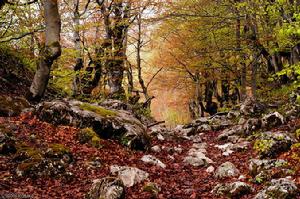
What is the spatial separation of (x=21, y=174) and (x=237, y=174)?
17.3ft

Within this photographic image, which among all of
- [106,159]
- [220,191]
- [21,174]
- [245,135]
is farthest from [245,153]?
[21,174]

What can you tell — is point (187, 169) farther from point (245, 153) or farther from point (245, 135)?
point (245, 135)

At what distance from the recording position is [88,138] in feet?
31.9

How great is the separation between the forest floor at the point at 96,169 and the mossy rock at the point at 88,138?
16cm

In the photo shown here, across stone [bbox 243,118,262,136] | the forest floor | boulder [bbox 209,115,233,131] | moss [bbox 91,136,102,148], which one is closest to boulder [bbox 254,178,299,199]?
the forest floor

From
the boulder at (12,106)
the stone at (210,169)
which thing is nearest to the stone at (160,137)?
the stone at (210,169)

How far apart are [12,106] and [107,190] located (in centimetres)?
622

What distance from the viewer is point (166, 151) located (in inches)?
452

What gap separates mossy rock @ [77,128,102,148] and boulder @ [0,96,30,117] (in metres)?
2.60

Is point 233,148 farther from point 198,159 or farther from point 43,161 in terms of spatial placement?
point 43,161

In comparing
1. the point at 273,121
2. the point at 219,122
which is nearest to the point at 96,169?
the point at 273,121

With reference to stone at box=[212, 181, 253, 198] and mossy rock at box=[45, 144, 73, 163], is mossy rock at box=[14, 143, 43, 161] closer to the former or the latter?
mossy rock at box=[45, 144, 73, 163]

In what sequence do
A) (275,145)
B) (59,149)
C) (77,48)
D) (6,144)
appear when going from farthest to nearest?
(77,48)
(275,145)
(59,149)
(6,144)

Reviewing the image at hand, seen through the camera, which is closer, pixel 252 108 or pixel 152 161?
pixel 152 161
